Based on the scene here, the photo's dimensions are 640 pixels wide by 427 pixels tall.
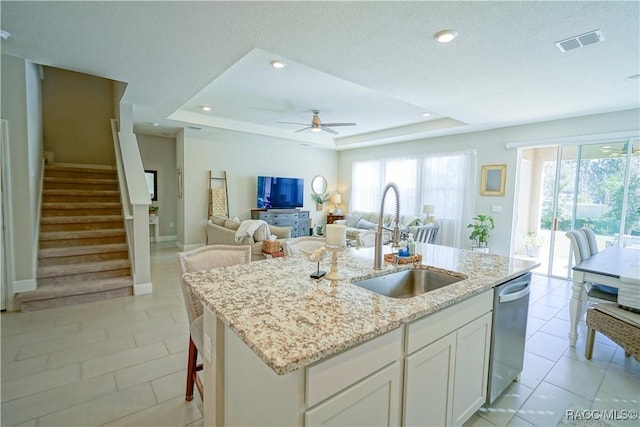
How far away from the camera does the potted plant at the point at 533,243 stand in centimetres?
643

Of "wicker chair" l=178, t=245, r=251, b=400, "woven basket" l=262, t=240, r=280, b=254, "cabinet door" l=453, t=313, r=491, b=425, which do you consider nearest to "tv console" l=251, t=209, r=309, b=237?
"woven basket" l=262, t=240, r=280, b=254

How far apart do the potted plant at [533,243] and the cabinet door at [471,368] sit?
5957mm

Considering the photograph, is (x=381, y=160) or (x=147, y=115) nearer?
(x=147, y=115)

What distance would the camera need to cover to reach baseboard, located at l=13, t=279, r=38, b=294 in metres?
3.23

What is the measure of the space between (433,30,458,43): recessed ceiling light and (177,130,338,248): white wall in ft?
16.4

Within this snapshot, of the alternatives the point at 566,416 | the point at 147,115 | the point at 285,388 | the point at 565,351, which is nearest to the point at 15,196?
the point at 147,115

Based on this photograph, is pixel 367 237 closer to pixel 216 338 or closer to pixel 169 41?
pixel 216 338

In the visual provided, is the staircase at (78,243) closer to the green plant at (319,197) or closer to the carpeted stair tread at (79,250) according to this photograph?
the carpeted stair tread at (79,250)

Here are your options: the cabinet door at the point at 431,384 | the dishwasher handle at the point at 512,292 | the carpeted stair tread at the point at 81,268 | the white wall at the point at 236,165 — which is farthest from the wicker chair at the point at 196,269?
the white wall at the point at 236,165

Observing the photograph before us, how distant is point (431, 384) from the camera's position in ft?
4.53

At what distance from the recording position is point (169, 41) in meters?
2.42

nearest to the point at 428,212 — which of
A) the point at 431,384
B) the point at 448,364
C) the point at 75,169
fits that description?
the point at 448,364

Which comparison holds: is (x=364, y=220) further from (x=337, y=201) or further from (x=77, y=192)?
(x=77, y=192)

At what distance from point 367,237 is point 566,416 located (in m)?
1.78
